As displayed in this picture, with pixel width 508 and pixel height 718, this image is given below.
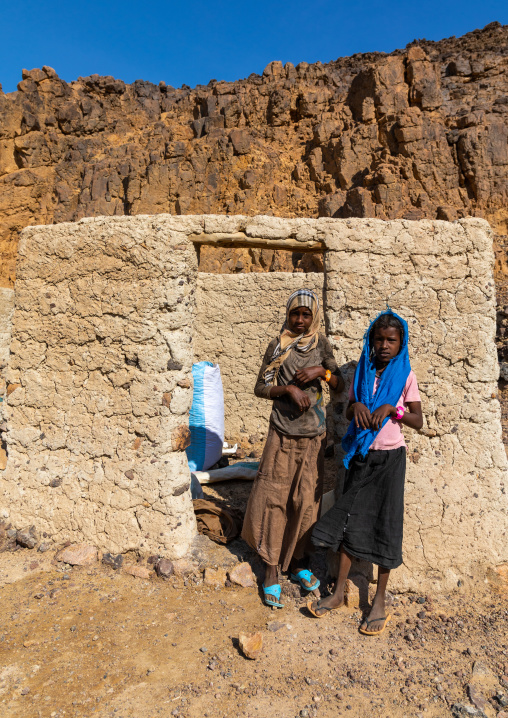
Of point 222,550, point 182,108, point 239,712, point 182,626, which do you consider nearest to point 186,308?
point 222,550

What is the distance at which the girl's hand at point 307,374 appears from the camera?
8.19 ft

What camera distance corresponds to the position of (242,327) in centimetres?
514

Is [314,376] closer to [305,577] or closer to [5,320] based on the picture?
[305,577]

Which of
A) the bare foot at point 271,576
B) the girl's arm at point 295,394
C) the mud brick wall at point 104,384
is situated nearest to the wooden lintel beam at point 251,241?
the mud brick wall at point 104,384

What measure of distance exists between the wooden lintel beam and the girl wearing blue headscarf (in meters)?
0.85

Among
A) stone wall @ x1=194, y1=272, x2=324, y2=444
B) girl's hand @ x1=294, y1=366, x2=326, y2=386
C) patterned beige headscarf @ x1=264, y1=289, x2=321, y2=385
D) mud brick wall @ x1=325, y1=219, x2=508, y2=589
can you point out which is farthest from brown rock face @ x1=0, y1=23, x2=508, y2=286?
girl's hand @ x1=294, y1=366, x2=326, y2=386

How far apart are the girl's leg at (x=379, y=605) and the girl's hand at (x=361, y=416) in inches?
29.8

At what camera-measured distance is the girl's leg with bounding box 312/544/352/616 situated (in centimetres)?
245

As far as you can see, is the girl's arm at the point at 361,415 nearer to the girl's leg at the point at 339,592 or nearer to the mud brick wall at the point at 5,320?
the girl's leg at the point at 339,592

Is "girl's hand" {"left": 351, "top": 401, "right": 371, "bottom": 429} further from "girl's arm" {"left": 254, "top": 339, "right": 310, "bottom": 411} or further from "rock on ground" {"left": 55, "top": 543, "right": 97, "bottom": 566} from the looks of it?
"rock on ground" {"left": 55, "top": 543, "right": 97, "bottom": 566}

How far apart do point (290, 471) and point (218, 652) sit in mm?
943

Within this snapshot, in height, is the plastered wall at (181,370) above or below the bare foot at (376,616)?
above

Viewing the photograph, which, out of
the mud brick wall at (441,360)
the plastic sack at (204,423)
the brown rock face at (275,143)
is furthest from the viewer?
the brown rock face at (275,143)

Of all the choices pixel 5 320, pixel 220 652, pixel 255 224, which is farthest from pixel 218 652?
pixel 5 320
